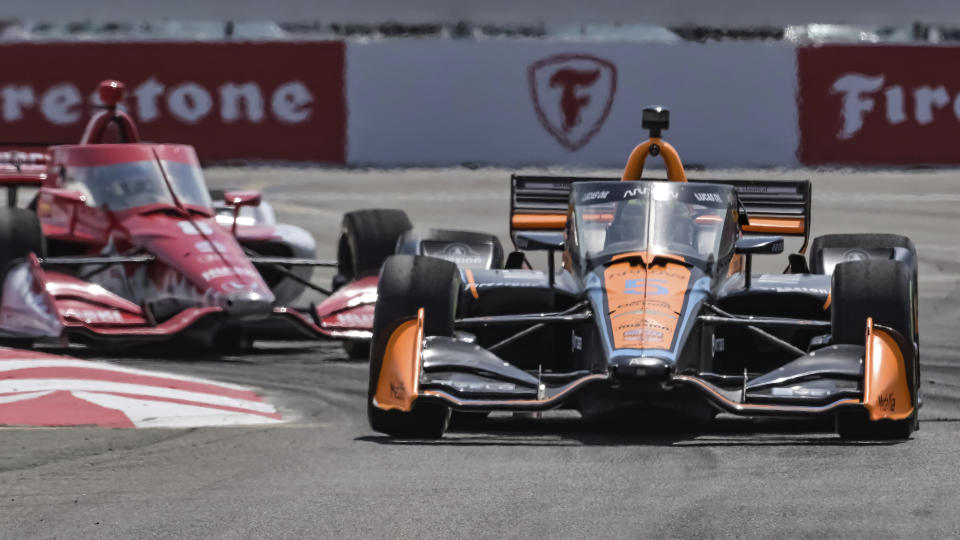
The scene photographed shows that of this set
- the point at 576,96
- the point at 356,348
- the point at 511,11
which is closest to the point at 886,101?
the point at 576,96

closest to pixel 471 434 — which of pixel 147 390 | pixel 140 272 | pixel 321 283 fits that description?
pixel 147 390

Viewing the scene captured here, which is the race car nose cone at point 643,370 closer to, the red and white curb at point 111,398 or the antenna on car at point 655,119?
the red and white curb at point 111,398

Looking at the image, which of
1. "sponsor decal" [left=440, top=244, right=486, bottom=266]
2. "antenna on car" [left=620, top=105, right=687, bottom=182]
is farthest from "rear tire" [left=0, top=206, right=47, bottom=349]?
"antenna on car" [left=620, top=105, right=687, bottom=182]

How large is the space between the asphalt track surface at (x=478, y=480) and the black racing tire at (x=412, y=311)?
0.40ft

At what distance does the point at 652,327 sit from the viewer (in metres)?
8.14

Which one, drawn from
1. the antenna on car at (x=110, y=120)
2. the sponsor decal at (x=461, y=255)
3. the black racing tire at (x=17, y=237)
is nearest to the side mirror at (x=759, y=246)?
the sponsor decal at (x=461, y=255)

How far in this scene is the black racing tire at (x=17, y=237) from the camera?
490 inches

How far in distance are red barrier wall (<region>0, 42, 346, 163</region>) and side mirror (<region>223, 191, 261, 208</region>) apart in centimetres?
1044

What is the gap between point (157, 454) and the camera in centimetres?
773

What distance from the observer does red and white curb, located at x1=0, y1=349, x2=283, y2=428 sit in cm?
898

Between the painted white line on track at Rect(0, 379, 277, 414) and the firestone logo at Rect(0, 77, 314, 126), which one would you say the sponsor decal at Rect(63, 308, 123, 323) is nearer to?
the painted white line on track at Rect(0, 379, 277, 414)

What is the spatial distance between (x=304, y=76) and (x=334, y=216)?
4443 mm

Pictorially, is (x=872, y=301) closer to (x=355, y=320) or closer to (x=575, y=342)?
(x=575, y=342)

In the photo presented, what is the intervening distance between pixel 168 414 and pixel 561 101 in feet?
50.9
